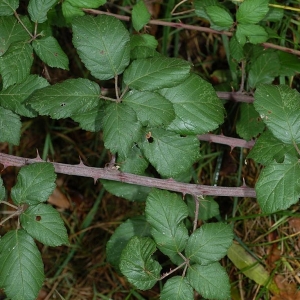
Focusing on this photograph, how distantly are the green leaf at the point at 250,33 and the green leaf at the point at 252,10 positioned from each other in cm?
4

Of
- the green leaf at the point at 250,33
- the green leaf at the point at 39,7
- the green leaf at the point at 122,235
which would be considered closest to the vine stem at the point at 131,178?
the green leaf at the point at 122,235

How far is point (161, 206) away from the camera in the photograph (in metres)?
1.81

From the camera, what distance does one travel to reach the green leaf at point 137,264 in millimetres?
1738

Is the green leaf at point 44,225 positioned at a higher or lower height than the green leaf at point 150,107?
lower

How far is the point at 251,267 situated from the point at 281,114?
1040 mm

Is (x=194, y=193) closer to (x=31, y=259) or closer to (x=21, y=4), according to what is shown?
(x=31, y=259)

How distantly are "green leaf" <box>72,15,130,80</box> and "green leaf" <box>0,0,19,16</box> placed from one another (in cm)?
33

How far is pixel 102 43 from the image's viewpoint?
168 centimetres

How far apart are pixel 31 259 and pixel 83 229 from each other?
1.16 m

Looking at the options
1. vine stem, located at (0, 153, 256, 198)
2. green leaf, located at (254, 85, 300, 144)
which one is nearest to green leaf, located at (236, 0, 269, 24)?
green leaf, located at (254, 85, 300, 144)

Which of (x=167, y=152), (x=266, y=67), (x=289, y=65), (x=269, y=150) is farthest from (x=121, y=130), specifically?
(x=289, y=65)

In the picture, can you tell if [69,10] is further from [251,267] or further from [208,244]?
[251,267]

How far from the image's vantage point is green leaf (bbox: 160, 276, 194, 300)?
174 centimetres

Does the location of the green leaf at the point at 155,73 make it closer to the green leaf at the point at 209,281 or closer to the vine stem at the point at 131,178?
the vine stem at the point at 131,178
